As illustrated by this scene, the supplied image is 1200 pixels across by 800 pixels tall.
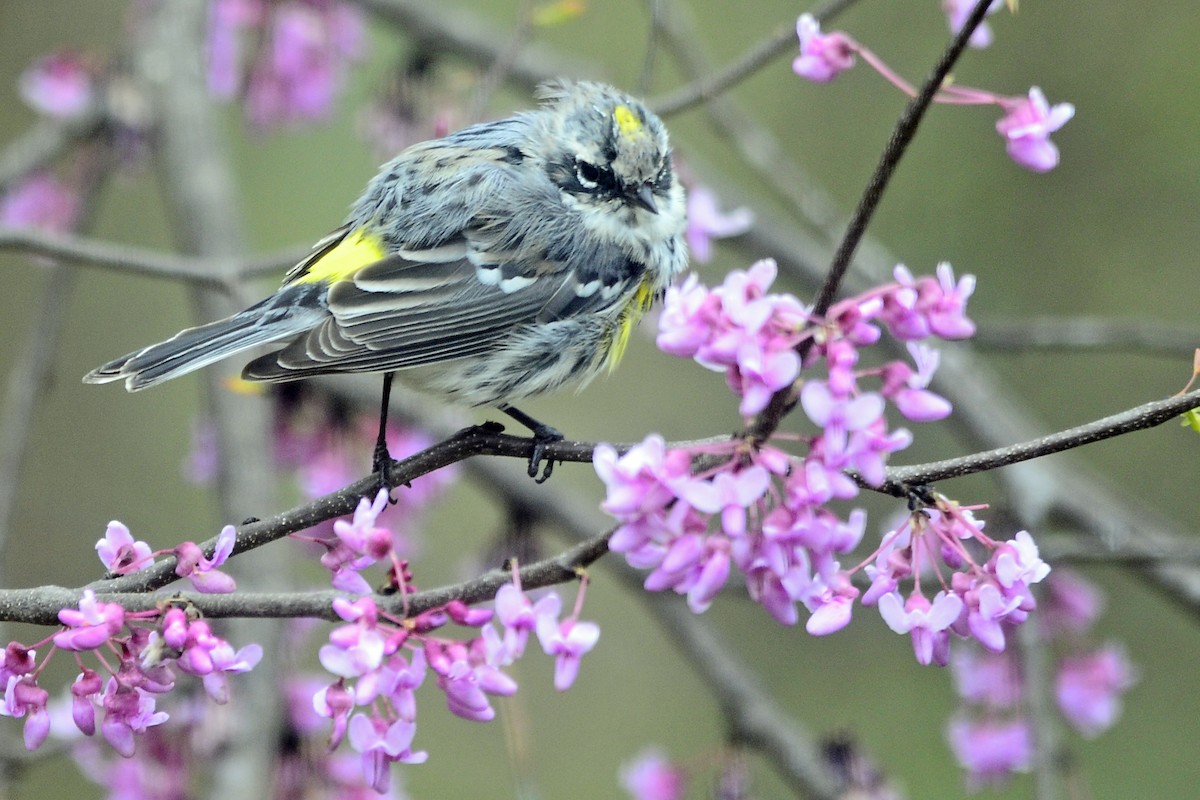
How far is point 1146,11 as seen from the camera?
6766 millimetres

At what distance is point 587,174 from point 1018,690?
213 cm

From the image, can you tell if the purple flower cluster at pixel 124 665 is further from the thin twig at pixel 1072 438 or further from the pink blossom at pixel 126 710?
the thin twig at pixel 1072 438

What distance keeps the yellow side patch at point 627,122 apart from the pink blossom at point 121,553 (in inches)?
74.6

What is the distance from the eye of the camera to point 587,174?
12.0 ft

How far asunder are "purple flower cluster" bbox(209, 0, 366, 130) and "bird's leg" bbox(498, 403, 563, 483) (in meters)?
2.61

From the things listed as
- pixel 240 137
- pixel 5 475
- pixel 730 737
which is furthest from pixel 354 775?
pixel 240 137

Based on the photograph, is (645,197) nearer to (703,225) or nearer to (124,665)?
(703,225)

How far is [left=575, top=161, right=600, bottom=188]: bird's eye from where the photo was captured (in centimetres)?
364

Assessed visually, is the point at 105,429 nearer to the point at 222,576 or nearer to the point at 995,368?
the point at 995,368

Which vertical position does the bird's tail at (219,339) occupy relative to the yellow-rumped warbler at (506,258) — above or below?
below

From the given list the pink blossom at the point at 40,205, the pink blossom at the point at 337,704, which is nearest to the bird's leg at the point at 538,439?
the pink blossom at the point at 337,704

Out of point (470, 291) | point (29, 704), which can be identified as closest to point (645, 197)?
point (470, 291)

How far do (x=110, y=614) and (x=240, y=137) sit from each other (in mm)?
7056

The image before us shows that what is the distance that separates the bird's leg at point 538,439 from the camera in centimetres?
260
